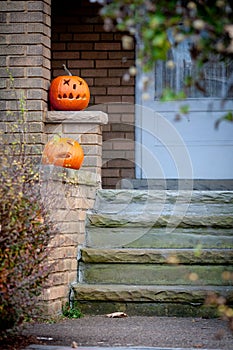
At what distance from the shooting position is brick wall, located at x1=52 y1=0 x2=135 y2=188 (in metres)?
7.99

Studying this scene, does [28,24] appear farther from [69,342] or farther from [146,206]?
[69,342]

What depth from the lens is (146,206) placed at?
22.6 ft

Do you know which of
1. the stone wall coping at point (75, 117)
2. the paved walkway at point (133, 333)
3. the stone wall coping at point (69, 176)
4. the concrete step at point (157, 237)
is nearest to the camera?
the paved walkway at point (133, 333)

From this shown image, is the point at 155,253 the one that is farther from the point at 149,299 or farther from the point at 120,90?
the point at 120,90

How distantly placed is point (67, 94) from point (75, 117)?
0.21 m

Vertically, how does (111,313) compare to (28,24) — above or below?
below

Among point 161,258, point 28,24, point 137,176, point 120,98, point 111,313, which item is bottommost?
point 111,313

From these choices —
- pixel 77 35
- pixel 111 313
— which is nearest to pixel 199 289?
pixel 111 313

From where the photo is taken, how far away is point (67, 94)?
668 cm

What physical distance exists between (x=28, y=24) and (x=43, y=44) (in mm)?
207

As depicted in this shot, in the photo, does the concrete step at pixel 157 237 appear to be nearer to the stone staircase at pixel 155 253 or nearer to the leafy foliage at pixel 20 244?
the stone staircase at pixel 155 253

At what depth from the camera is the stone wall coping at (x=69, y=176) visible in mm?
5555

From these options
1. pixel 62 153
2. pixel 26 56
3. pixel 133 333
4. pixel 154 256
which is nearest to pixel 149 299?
pixel 154 256

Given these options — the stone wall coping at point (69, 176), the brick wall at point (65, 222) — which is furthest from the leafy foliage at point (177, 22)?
the stone wall coping at point (69, 176)
